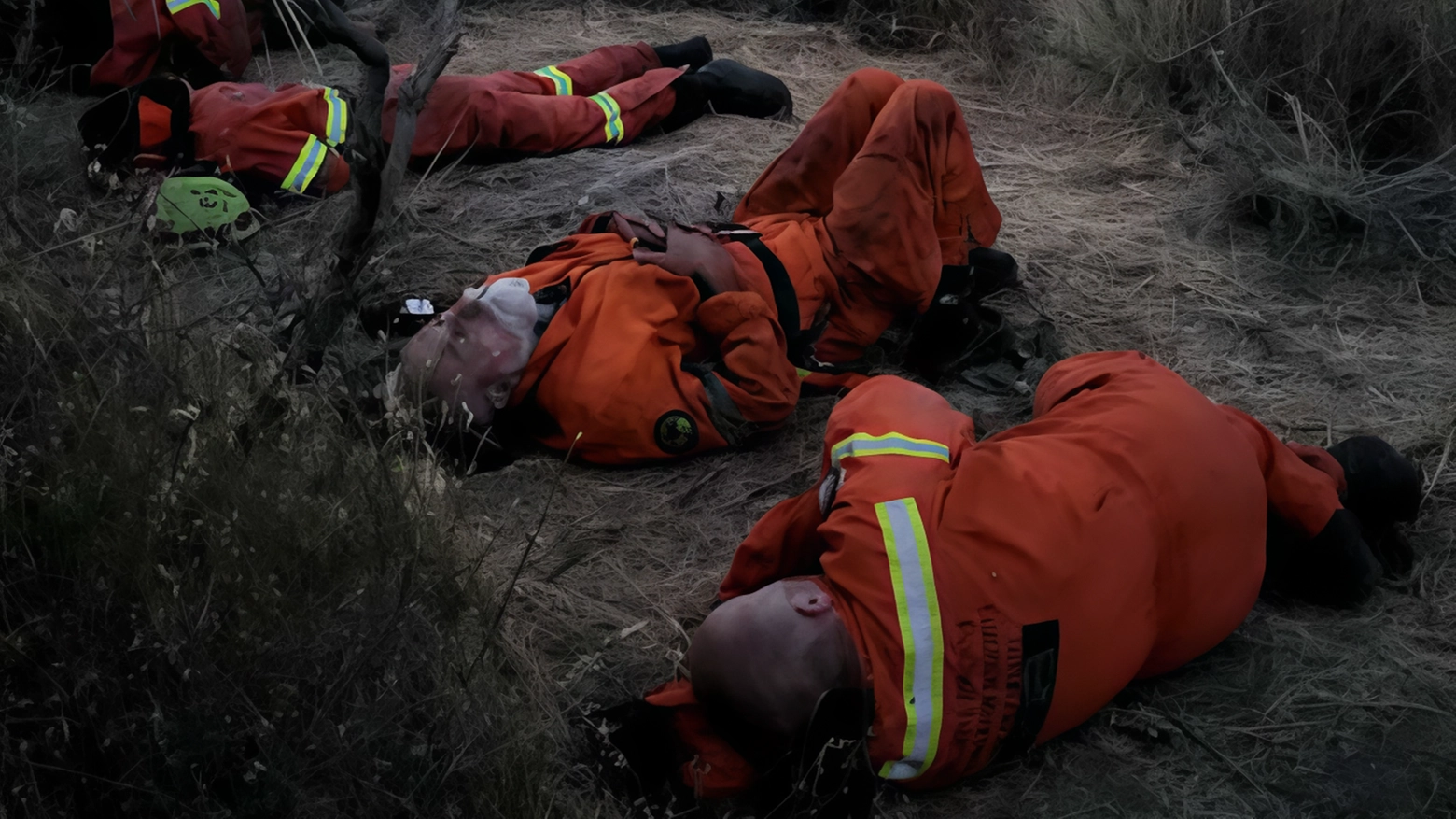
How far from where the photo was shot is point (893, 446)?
7.96 feet

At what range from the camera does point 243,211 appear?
3695mm

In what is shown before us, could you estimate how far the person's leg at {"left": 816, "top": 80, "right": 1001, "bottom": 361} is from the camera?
3.39 metres

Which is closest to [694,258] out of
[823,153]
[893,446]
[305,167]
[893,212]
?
[893,212]

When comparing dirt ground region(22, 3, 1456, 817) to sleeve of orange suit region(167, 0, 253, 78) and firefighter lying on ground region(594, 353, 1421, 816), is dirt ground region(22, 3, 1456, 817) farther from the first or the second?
sleeve of orange suit region(167, 0, 253, 78)

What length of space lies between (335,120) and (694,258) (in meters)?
1.76

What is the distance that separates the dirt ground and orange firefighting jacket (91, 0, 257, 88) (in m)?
0.56

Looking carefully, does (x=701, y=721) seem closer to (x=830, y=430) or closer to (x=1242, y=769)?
(x=830, y=430)

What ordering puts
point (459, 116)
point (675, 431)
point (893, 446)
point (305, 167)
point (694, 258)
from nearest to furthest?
1. point (893, 446)
2. point (675, 431)
3. point (694, 258)
4. point (305, 167)
5. point (459, 116)

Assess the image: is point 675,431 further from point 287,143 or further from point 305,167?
point 287,143

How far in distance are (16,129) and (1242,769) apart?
359 centimetres

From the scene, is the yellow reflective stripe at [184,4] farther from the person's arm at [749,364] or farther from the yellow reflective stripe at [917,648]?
the yellow reflective stripe at [917,648]

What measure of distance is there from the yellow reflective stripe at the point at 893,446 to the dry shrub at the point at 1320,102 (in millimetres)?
2180

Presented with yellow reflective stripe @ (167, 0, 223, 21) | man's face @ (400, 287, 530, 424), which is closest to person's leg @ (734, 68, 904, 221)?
man's face @ (400, 287, 530, 424)

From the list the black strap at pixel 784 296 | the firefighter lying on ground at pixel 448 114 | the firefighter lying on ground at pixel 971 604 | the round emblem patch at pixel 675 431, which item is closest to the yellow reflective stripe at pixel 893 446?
the firefighter lying on ground at pixel 971 604
